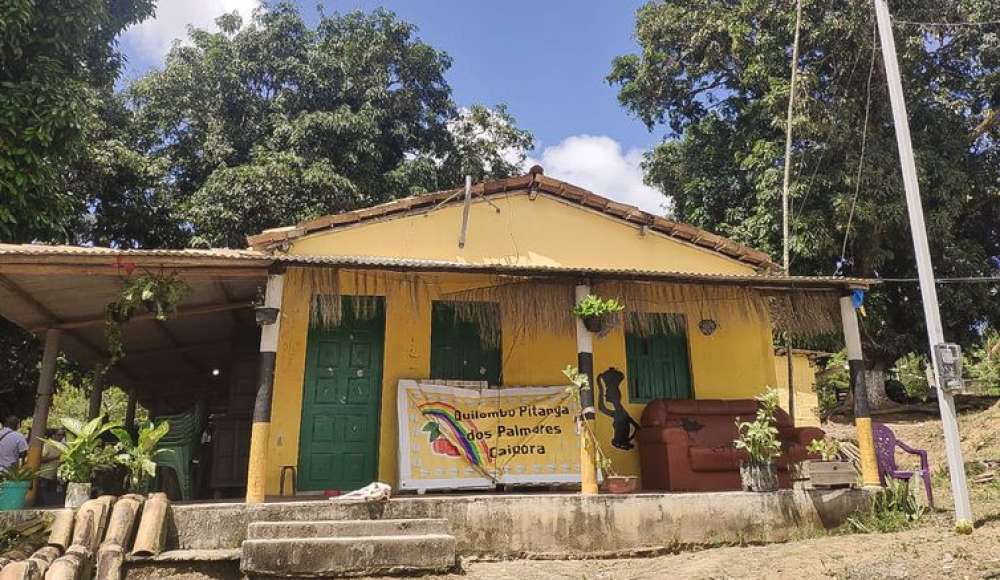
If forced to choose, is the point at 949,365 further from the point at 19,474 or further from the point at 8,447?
the point at 8,447

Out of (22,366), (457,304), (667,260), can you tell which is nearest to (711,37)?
(667,260)

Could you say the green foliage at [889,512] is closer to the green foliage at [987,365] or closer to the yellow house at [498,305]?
the yellow house at [498,305]

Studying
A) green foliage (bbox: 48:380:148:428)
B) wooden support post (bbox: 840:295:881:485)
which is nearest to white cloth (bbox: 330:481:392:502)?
wooden support post (bbox: 840:295:881:485)

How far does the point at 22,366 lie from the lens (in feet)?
43.3

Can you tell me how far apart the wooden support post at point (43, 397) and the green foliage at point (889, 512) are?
28.6ft

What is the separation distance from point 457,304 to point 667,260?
342cm

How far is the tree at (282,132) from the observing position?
1525 centimetres

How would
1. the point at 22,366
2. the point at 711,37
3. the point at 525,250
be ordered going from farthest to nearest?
the point at 711,37 → the point at 22,366 → the point at 525,250

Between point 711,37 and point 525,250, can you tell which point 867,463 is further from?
point 711,37

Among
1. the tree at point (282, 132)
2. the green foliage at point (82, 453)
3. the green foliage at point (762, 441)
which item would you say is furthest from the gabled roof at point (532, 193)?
the tree at point (282, 132)

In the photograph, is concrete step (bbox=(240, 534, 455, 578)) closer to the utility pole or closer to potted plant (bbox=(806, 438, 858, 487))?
potted plant (bbox=(806, 438, 858, 487))

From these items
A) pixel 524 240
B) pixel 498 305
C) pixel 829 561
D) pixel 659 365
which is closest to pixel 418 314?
pixel 498 305

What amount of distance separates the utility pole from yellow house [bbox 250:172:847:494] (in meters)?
0.97

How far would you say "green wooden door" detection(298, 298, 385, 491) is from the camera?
7863mm
